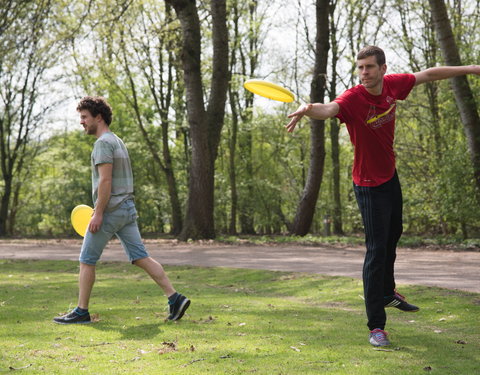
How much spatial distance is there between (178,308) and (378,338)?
2.10 m

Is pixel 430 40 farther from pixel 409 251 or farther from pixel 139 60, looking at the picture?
pixel 139 60

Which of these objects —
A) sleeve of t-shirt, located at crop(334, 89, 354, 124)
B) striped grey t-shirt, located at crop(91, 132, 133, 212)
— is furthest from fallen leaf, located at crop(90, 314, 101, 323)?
sleeve of t-shirt, located at crop(334, 89, 354, 124)

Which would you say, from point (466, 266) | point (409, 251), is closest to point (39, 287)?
point (466, 266)

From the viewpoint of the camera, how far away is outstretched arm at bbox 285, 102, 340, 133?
4430 mm

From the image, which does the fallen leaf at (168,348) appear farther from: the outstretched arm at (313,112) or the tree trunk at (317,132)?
the tree trunk at (317,132)

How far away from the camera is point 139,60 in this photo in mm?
27078

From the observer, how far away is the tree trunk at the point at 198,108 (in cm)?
1872

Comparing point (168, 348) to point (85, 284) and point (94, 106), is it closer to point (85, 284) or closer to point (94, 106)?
point (85, 284)

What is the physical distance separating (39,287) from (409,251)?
9225mm

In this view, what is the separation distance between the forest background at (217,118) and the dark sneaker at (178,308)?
914 cm

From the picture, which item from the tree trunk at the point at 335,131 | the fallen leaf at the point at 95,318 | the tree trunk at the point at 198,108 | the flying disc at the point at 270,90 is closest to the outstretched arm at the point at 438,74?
the flying disc at the point at 270,90

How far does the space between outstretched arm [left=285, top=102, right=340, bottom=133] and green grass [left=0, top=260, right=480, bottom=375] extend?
170 centimetres

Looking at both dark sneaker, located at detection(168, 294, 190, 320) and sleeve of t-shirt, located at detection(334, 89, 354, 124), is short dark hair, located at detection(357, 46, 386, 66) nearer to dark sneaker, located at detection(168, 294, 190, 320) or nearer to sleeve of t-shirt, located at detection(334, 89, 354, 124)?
sleeve of t-shirt, located at detection(334, 89, 354, 124)

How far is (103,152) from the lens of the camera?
5914 millimetres
